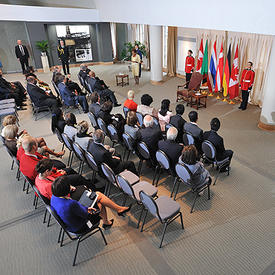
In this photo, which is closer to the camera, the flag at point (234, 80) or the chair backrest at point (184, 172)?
the chair backrest at point (184, 172)

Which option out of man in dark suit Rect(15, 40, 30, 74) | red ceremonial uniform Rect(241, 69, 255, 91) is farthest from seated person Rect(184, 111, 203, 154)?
man in dark suit Rect(15, 40, 30, 74)

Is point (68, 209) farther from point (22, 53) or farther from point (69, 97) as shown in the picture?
point (22, 53)

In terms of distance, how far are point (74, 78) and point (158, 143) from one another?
31.7 ft

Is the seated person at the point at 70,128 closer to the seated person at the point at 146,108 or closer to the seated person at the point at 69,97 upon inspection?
the seated person at the point at 146,108

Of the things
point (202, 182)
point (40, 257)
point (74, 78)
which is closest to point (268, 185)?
point (202, 182)

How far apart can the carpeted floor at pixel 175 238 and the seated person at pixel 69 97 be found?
355 cm

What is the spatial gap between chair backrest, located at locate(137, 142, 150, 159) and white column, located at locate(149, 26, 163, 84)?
6.95 m

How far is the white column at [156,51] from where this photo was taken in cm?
984

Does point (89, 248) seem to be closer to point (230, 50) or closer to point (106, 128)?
point (106, 128)

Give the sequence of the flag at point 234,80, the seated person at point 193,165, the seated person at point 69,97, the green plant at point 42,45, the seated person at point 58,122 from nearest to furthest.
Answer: the seated person at point 193,165
the seated person at point 58,122
the seated person at point 69,97
the flag at point 234,80
the green plant at point 42,45

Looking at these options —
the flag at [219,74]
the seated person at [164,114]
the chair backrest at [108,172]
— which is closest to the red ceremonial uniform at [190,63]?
the flag at [219,74]

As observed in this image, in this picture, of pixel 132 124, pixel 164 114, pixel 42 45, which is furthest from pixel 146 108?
pixel 42 45

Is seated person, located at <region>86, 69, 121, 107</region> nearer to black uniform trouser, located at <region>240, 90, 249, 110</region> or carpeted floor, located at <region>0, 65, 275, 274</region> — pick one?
carpeted floor, located at <region>0, 65, 275, 274</region>

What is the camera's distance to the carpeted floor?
3.18 metres
